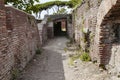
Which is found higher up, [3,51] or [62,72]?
[3,51]

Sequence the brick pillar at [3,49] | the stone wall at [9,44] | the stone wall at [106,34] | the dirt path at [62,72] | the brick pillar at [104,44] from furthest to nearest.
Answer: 1. the brick pillar at [104,44]
2. the dirt path at [62,72]
3. the stone wall at [106,34]
4. the stone wall at [9,44]
5. the brick pillar at [3,49]

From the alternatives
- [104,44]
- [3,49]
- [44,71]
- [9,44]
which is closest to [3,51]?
[3,49]

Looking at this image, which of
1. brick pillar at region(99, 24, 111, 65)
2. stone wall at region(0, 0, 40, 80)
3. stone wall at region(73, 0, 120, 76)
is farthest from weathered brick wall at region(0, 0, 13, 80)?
brick pillar at region(99, 24, 111, 65)

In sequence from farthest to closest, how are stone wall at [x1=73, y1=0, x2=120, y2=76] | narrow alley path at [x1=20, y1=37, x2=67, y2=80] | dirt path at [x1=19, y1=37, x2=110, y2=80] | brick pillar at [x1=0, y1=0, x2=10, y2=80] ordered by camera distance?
narrow alley path at [x1=20, y1=37, x2=67, y2=80], dirt path at [x1=19, y1=37, x2=110, y2=80], stone wall at [x1=73, y1=0, x2=120, y2=76], brick pillar at [x1=0, y1=0, x2=10, y2=80]

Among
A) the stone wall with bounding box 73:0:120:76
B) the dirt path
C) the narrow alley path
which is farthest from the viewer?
the narrow alley path

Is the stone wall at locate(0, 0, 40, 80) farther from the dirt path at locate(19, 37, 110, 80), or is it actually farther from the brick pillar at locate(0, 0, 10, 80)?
the dirt path at locate(19, 37, 110, 80)

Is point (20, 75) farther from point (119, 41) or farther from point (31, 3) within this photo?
point (31, 3)

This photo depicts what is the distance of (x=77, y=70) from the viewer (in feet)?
24.6

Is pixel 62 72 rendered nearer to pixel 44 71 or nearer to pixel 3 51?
pixel 44 71

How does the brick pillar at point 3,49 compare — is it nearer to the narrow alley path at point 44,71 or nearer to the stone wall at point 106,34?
the narrow alley path at point 44,71

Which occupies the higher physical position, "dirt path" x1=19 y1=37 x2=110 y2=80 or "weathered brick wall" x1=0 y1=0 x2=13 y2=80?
"weathered brick wall" x1=0 y1=0 x2=13 y2=80

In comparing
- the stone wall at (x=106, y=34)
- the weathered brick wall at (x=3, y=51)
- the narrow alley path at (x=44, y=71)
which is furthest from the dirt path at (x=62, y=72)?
the weathered brick wall at (x=3, y=51)

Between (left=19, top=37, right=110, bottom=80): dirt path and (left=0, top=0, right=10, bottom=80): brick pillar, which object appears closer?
(left=0, top=0, right=10, bottom=80): brick pillar

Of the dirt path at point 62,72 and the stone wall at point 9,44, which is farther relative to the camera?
the dirt path at point 62,72
